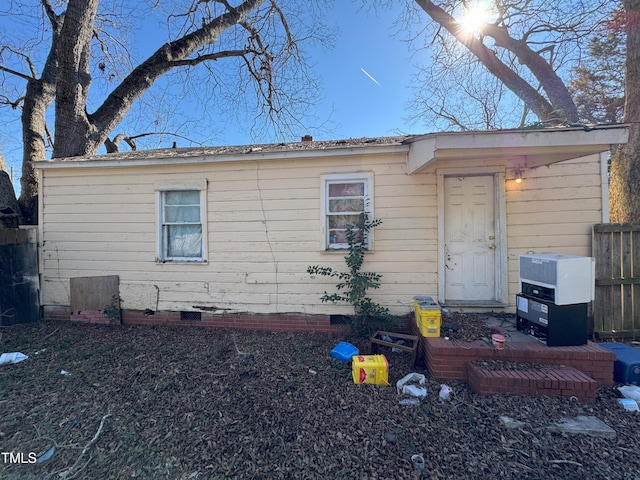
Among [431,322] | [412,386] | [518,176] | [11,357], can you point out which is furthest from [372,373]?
[11,357]

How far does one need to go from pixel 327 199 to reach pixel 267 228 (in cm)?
118

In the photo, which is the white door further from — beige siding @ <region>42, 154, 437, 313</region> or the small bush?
the small bush

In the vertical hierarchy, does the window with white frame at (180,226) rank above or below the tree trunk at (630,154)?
below

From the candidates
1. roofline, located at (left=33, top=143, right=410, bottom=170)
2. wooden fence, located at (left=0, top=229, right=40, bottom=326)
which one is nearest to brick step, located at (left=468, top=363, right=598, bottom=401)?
roofline, located at (left=33, top=143, right=410, bottom=170)

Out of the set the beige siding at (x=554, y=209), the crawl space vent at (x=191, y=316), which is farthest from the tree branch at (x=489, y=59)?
the crawl space vent at (x=191, y=316)

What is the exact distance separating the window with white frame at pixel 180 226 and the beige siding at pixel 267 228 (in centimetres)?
18

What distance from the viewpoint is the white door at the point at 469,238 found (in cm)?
471

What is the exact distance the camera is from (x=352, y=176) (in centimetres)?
480

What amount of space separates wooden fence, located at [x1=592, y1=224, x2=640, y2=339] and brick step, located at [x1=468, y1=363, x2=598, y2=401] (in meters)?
1.97

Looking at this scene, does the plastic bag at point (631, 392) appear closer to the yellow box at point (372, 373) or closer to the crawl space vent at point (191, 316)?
the yellow box at point (372, 373)

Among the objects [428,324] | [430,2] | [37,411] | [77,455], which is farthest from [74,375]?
[430,2]

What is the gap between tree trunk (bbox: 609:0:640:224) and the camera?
5250mm

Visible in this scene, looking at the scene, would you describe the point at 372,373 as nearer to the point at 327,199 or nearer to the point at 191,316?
the point at 327,199

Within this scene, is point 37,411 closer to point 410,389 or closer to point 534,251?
point 410,389
